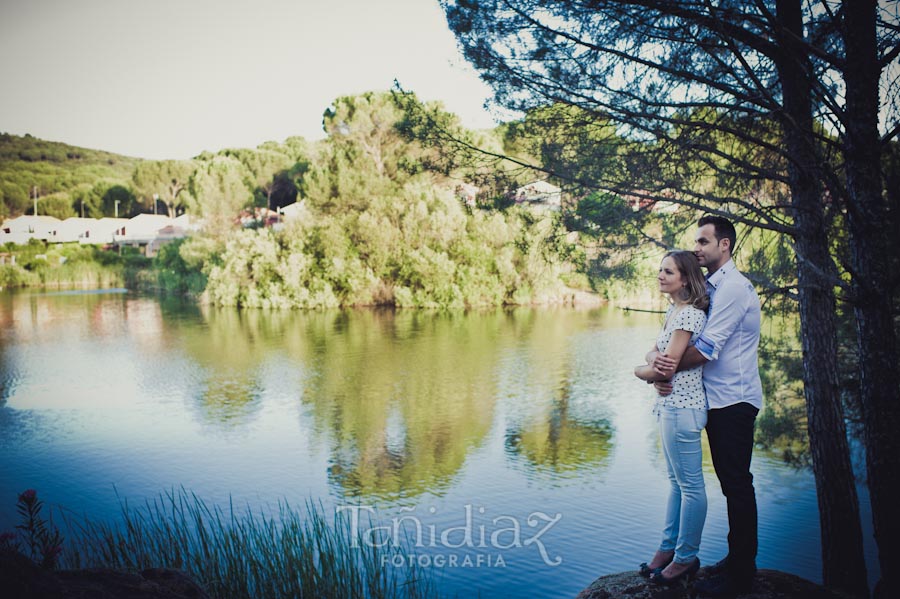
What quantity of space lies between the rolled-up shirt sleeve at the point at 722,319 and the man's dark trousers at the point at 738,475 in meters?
0.27

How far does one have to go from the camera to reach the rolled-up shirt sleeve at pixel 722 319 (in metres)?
3.01

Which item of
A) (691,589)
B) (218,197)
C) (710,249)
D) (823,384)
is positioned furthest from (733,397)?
(218,197)

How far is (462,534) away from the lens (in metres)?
6.79

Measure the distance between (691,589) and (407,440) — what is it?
6.86 m

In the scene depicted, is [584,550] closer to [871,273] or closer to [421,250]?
[871,273]

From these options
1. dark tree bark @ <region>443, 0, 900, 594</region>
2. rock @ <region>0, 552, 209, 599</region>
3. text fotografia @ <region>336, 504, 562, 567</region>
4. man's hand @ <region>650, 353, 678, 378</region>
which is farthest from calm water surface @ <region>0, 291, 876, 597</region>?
rock @ <region>0, 552, 209, 599</region>

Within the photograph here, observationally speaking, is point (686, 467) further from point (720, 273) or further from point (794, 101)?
point (794, 101)

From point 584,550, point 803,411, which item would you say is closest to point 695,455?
point 584,550

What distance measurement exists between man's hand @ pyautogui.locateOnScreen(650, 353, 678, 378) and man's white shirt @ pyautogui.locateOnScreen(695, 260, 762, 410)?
13cm

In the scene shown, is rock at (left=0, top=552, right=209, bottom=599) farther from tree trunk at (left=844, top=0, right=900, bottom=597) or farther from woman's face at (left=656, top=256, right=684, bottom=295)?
tree trunk at (left=844, top=0, right=900, bottom=597)

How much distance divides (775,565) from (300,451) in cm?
579

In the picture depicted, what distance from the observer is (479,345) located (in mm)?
16812

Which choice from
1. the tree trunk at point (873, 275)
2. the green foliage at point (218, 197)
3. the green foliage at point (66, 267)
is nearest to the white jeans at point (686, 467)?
the tree trunk at point (873, 275)

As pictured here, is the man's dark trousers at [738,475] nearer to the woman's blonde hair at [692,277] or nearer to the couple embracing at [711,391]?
the couple embracing at [711,391]
